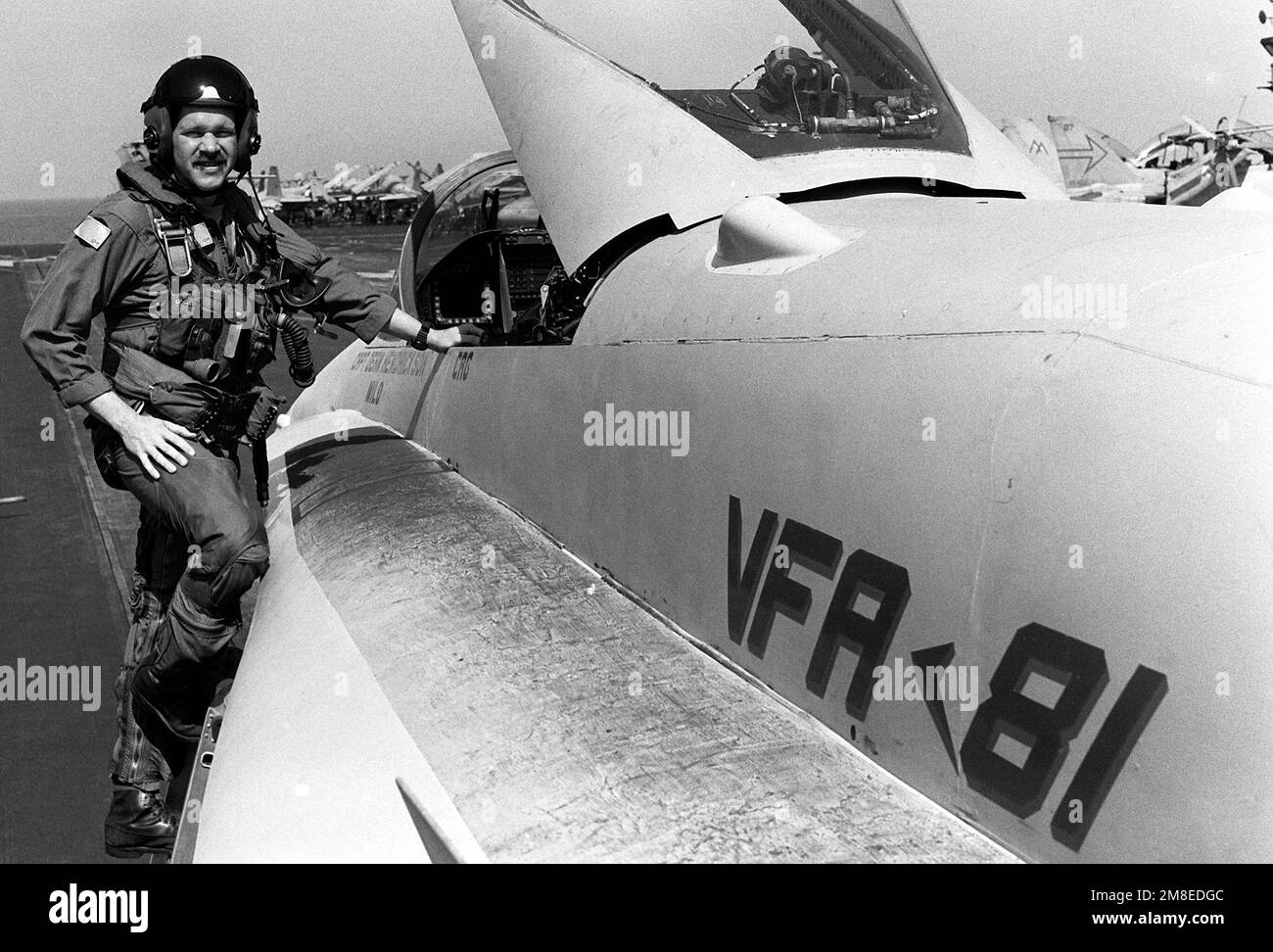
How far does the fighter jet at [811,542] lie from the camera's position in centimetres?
174

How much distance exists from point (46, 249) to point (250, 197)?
5902cm

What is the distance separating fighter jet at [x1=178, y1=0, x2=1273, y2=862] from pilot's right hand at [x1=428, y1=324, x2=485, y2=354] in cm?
37

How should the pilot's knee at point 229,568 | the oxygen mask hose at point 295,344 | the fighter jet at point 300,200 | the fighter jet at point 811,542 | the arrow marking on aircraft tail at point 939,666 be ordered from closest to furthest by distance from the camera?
the fighter jet at point 811,542, the arrow marking on aircraft tail at point 939,666, the pilot's knee at point 229,568, the oxygen mask hose at point 295,344, the fighter jet at point 300,200

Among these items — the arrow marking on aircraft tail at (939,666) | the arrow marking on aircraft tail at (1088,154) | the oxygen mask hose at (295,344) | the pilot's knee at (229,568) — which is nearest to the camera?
the arrow marking on aircraft tail at (939,666)

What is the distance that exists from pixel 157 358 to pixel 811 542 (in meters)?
2.31

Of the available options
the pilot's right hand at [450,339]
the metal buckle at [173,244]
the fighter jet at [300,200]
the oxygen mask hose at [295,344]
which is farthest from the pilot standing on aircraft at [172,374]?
the fighter jet at [300,200]

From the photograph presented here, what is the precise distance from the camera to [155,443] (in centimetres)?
338

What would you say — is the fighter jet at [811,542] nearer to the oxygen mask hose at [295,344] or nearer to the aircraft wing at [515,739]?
the aircraft wing at [515,739]

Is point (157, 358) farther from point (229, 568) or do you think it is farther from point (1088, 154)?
point (1088, 154)

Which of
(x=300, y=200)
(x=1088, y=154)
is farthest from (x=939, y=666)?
(x=300, y=200)

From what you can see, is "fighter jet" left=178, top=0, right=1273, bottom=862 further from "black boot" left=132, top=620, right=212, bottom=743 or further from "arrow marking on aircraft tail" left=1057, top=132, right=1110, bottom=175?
"arrow marking on aircraft tail" left=1057, top=132, right=1110, bottom=175

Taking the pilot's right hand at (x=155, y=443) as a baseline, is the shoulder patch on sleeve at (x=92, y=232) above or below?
above

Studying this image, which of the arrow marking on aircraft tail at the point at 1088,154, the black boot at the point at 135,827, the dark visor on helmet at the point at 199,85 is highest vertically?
the arrow marking on aircraft tail at the point at 1088,154
